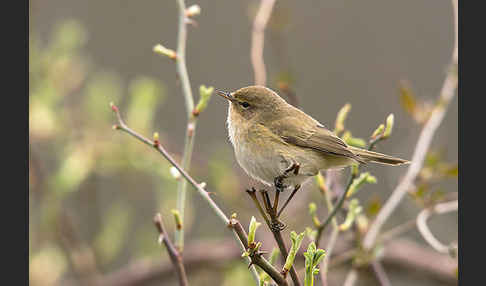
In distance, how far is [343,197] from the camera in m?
1.74

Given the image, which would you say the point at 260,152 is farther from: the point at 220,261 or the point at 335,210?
the point at 220,261

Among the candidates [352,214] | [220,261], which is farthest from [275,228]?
[220,261]

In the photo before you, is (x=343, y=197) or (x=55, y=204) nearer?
(x=343, y=197)

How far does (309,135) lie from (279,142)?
14 cm

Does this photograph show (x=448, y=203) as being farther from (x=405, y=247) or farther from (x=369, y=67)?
(x=369, y=67)

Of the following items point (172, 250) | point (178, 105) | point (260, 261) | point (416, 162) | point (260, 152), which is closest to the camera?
point (260, 261)

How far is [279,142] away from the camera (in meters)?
2.26

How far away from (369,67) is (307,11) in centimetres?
95

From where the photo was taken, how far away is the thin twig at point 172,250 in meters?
1.70

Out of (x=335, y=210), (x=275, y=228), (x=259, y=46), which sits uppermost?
(x=259, y=46)

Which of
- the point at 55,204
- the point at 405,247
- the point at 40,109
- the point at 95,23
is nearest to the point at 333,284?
the point at 405,247

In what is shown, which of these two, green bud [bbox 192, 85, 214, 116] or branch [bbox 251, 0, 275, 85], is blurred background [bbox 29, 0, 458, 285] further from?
green bud [bbox 192, 85, 214, 116]

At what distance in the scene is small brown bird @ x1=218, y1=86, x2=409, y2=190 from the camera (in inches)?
83.3

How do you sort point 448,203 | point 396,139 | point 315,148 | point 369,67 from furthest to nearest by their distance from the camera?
1. point 369,67
2. point 396,139
3. point 448,203
4. point 315,148
